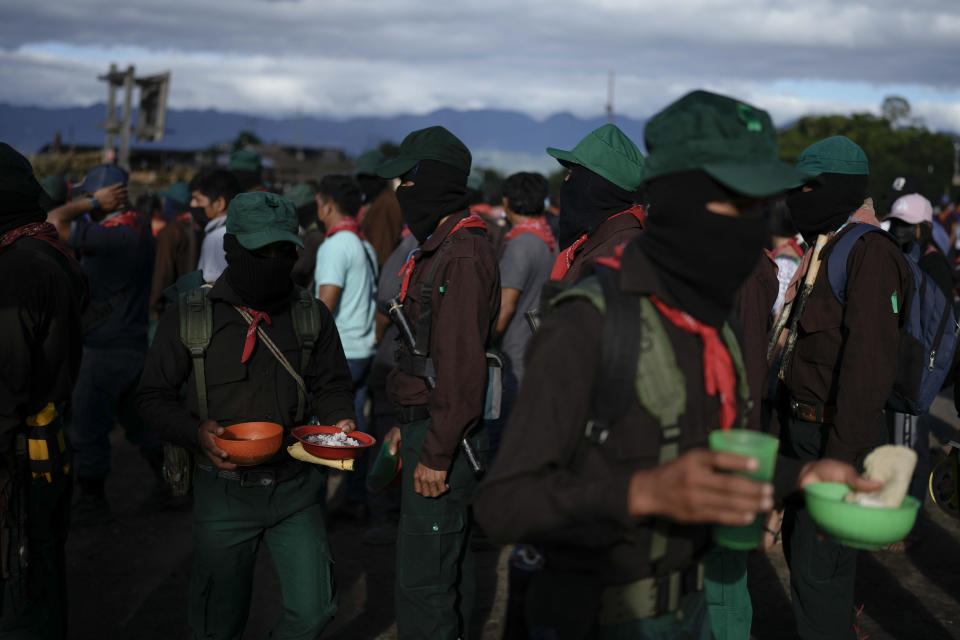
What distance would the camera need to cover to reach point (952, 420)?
10.6 metres

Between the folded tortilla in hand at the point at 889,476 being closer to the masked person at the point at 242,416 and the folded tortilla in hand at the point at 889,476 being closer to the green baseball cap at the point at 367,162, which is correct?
the masked person at the point at 242,416

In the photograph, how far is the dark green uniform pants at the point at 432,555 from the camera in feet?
13.3

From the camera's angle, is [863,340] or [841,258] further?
[841,258]

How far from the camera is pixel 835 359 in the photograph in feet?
13.4

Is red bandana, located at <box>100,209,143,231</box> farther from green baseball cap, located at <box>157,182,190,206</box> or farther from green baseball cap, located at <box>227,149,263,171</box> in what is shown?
green baseball cap, located at <box>157,182,190,206</box>

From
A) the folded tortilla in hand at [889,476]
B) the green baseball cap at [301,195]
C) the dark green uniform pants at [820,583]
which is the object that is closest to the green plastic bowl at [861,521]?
the folded tortilla in hand at [889,476]

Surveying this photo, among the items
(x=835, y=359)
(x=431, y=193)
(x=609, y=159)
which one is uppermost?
(x=609, y=159)

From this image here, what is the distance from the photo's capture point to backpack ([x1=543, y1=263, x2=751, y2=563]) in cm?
200

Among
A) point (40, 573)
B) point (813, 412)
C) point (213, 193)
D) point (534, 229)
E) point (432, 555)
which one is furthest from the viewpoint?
point (534, 229)

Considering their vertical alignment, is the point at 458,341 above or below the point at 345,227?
below

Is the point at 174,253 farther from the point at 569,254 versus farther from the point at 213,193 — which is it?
the point at 569,254

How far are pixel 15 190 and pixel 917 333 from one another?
410 cm

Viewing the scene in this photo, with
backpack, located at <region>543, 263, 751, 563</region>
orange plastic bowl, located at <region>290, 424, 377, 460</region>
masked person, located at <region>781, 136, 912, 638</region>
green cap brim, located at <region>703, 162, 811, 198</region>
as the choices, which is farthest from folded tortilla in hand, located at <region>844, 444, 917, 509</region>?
orange plastic bowl, located at <region>290, 424, 377, 460</region>

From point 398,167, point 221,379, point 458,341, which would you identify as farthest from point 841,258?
point 221,379
